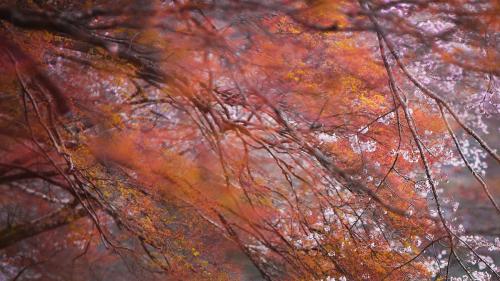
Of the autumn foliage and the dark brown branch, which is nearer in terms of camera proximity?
the autumn foliage

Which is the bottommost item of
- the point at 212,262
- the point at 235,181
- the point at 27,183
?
the point at 27,183

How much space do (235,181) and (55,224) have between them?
279 cm

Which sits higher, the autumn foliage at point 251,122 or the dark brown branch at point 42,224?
the autumn foliage at point 251,122

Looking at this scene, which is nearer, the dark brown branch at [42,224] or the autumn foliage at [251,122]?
the autumn foliage at [251,122]

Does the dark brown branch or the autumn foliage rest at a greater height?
the autumn foliage

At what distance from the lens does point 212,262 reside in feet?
13.3

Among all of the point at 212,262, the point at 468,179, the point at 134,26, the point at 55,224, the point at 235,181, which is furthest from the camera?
the point at 468,179

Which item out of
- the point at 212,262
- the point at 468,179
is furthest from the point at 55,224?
the point at 468,179

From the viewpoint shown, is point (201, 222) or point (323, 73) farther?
point (201, 222)

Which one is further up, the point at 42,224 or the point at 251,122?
the point at 251,122

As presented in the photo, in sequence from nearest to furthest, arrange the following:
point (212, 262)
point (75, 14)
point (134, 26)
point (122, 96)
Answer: point (134, 26) < point (75, 14) < point (212, 262) < point (122, 96)

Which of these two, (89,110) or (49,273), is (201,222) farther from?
(49,273)

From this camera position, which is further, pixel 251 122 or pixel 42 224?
pixel 42 224

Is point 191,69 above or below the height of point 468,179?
below
